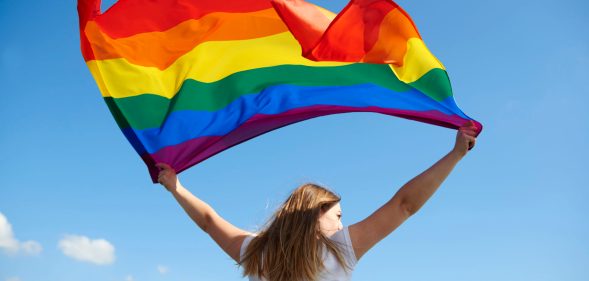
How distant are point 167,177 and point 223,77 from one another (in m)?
1.93

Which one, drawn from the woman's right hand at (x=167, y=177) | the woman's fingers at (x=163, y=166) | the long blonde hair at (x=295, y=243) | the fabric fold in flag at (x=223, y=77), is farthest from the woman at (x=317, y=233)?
the fabric fold in flag at (x=223, y=77)

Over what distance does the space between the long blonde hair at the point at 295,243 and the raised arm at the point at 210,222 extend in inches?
6.8

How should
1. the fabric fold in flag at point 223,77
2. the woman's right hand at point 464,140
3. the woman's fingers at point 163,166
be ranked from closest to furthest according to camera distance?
the woman's right hand at point 464,140 < the woman's fingers at point 163,166 < the fabric fold in flag at point 223,77

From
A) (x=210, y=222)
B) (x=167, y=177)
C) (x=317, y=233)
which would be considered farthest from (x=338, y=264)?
(x=167, y=177)

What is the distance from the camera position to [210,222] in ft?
14.2

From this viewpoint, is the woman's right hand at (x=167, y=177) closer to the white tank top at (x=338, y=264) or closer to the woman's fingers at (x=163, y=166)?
the woman's fingers at (x=163, y=166)

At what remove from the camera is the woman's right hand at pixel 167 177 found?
4785 millimetres

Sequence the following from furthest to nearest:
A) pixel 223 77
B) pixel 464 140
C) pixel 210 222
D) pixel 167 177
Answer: pixel 223 77, pixel 167 177, pixel 210 222, pixel 464 140

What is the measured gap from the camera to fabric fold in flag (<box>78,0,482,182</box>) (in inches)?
222

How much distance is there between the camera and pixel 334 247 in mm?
3680

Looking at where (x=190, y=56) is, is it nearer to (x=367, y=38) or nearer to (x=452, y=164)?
(x=367, y=38)

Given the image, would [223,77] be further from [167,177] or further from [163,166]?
[167,177]

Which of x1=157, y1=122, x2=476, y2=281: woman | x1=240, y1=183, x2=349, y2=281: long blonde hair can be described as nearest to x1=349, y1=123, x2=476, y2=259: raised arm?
x1=157, y1=122, x2=476, y2=281: woman

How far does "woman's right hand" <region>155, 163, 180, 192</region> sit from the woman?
2.08ft
